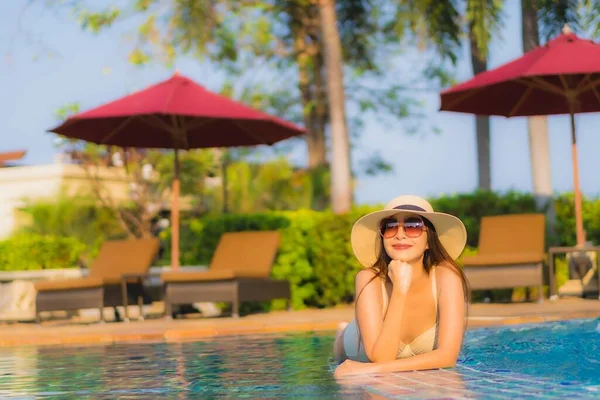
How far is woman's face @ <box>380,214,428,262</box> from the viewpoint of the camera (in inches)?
194

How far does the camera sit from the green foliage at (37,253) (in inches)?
703

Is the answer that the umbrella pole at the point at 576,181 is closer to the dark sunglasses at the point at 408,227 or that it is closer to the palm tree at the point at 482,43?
the palm tree at the point at 482,43

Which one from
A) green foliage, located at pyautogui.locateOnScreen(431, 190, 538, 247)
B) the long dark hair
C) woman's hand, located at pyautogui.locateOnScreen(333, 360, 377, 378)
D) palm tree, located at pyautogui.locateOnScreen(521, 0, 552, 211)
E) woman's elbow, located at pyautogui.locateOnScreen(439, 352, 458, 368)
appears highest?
palm tree, located at pyautogui.locateOnScreen(521, 0, 552, 211)

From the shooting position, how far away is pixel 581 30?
1759 cm

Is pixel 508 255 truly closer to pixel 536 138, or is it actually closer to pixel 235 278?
pixel 235 278

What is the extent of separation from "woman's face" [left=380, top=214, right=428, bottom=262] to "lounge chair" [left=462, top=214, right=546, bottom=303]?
8.26 metres

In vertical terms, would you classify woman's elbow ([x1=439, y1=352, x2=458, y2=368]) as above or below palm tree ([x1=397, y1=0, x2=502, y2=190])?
below

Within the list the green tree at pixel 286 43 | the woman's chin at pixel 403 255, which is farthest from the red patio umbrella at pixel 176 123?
the woman's chin at pixel 403 255

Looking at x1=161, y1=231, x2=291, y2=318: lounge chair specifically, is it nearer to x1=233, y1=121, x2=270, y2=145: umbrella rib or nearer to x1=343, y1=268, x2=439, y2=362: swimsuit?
x1=233, y1=121, x2=270, y2=145: umbrella rib

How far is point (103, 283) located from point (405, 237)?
28.9 feet

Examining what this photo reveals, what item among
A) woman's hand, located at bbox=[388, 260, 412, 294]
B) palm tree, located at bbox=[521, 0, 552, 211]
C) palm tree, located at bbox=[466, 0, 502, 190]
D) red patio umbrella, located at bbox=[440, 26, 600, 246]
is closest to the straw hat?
woman's hand, located at bbox=[388, 260, 412, 294]

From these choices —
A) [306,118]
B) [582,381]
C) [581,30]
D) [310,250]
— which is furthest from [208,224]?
[306,118]

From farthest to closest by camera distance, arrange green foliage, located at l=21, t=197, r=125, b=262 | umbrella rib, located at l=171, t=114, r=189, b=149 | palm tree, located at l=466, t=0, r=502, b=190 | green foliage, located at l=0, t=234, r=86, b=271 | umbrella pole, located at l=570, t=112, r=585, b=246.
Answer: green foliage, located at l=21, t=197, r=125, b=262 < green foliage, located at l=0, t=234, r=86, b=271 < palm tree, located at l=466, t=0, r=502, b=190 < umbrella rib, located at l=171, t=114, r=189, b=149 < umbrella pole, located at l=570, t=112, r=585, b=246

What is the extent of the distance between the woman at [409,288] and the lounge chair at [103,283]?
8258 millimetres
